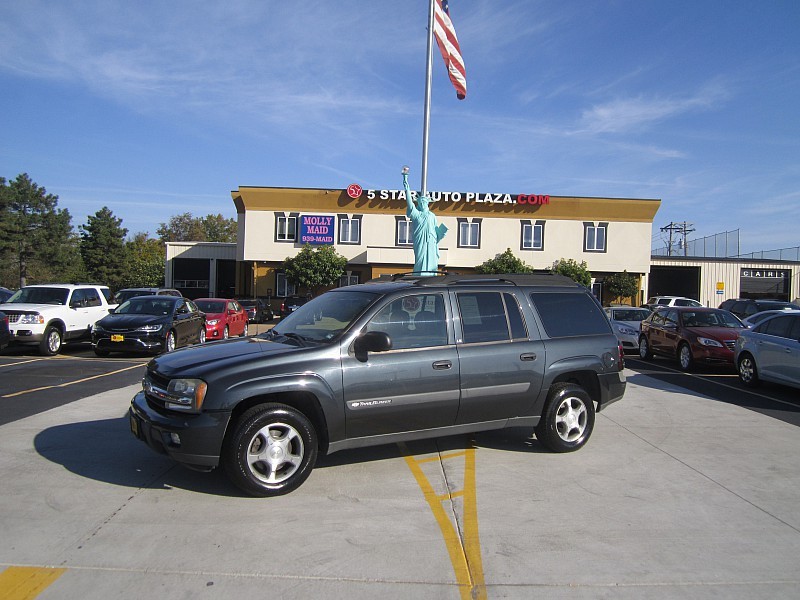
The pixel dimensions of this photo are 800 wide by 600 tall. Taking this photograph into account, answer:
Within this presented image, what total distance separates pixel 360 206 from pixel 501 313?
33.5m

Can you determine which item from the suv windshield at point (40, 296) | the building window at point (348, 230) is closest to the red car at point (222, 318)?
Answer: the suv windshield at point (40, 296)

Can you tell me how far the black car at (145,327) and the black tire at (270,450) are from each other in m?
9.45

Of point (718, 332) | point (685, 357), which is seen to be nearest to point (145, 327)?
point (685, 357)

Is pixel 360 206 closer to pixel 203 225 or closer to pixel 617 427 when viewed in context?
pixel 617 427

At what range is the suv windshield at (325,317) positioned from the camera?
528 cm

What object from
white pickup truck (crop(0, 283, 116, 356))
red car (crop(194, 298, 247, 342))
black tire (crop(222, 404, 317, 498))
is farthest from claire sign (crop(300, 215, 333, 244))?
black tire (crop(222, 404, 317, 498))

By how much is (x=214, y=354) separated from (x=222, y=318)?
13.9 meters

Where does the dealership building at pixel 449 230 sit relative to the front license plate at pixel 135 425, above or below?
above

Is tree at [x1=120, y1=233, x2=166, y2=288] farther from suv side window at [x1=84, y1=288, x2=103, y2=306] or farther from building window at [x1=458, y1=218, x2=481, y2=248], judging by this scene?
suv side window at [x1=84, y1=288, x2=103, y2=306]

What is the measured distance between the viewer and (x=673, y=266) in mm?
42375

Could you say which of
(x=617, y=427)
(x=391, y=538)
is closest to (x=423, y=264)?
(x=617, y=427)

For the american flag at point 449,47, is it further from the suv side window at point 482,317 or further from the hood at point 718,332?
the suv side window at point 482,317

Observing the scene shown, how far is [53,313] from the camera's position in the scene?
13891 mm

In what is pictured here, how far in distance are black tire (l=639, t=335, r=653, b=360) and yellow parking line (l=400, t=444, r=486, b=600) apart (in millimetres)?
11778
